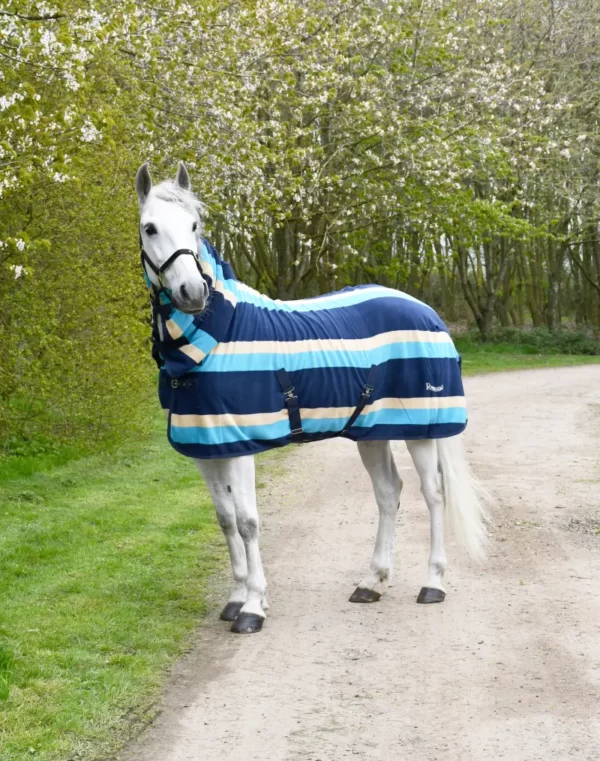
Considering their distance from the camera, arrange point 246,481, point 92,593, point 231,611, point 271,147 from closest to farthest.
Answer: point 246,481
point 231,611
point 92,593
point 271,147

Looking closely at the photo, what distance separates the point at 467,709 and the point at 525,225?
69.5ft

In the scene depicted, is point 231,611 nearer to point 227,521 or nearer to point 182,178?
point 227,521

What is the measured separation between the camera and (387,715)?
4.38 m

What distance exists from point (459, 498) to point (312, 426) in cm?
119

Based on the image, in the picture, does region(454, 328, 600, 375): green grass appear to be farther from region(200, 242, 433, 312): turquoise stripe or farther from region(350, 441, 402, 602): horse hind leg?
region(200, 242, 433, 312): turquoise stripe

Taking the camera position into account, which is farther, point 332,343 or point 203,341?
point 332,343

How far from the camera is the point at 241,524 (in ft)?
19.1

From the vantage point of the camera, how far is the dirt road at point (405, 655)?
4.11 meters

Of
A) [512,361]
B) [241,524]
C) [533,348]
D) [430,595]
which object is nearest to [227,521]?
[241,524]

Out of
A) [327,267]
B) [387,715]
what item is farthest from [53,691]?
[327,267]

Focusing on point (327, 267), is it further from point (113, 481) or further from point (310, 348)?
point (310, 348)

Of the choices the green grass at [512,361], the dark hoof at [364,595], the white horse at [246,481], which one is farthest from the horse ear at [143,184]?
the green grass at [512,361]

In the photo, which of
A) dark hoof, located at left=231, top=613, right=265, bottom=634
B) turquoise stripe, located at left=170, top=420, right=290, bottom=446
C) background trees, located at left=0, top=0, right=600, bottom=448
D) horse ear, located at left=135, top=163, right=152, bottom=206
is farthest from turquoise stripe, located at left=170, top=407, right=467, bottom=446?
background trees, located at left=0, top=0, right=600, bottom=448

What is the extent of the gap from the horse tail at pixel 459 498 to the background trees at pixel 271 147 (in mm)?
3709
